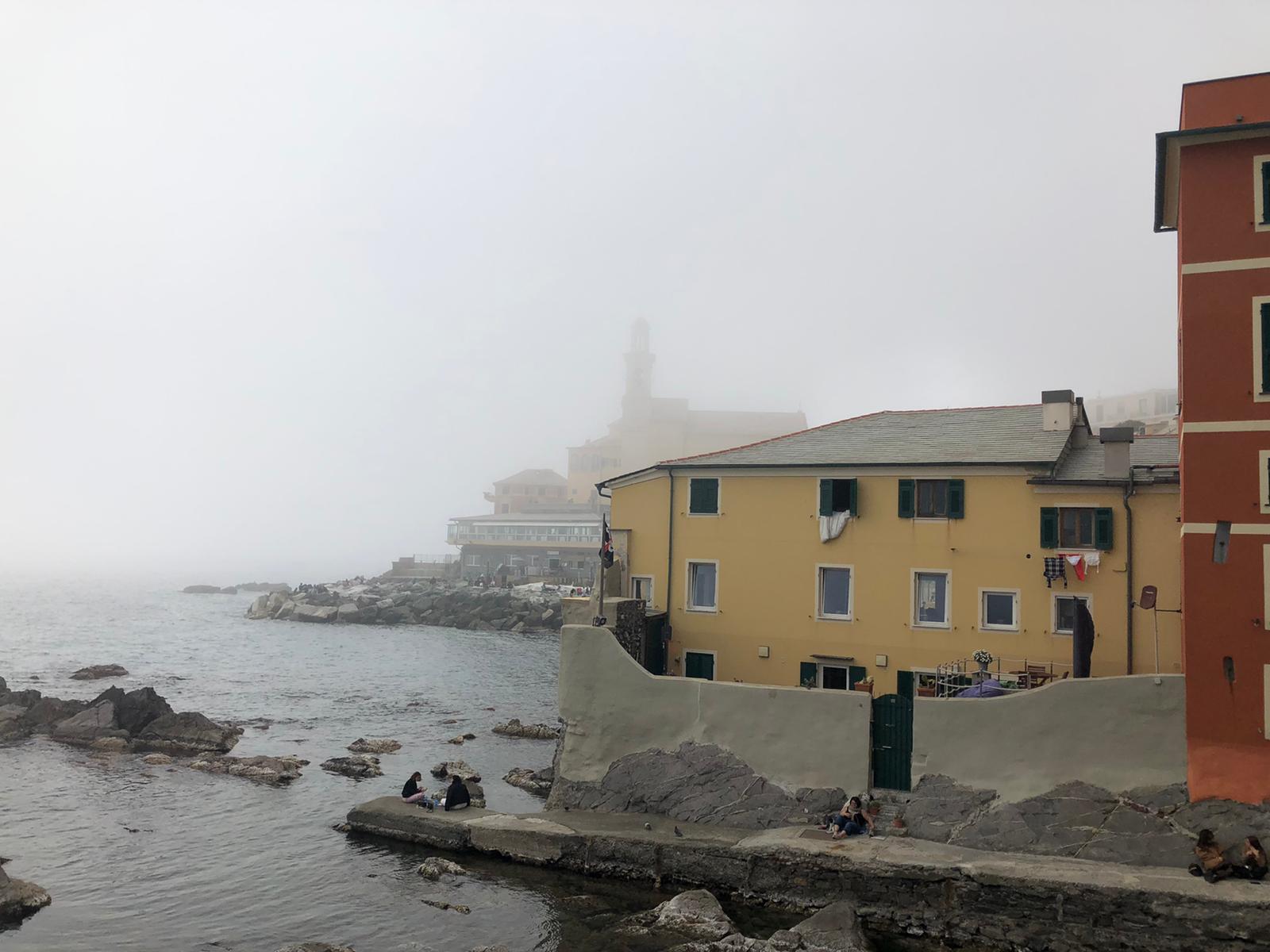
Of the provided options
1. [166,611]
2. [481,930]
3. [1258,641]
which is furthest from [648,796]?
[166,611]

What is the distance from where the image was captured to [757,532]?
28375 millimetres

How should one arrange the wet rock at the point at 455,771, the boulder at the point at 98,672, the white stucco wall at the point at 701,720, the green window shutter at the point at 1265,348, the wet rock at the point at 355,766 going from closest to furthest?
1. the green window shutter at the point at 1265,348
2. the white stucco wall at the point at 701,720
3. the wet rock at the point at 455,771
4. the wet rock at the point at 355,766
5. the boulder at the point at 98,672

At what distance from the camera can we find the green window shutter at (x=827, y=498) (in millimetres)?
27234

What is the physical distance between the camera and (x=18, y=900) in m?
20.8

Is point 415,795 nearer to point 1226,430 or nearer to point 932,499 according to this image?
point 932,499

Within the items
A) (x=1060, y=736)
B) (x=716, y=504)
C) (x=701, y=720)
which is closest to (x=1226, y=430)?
(x=1060, y=736)

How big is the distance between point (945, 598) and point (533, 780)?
1640cm

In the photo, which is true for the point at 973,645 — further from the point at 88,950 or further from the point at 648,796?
the point at 88,950

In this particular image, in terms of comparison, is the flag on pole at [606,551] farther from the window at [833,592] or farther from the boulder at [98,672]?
the boulder at [98,672]

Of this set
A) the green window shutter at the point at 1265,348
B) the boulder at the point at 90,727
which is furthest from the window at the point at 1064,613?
the boulder at the point at 90,727

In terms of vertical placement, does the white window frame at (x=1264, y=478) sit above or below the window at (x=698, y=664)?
above

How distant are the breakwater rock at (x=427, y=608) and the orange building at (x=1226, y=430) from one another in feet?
241

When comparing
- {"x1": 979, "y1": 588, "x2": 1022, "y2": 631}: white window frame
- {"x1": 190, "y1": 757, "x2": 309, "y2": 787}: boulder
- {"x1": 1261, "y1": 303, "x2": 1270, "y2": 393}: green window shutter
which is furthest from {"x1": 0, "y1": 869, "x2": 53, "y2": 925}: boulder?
{"x1": 1261, "y1": 303, "x2": 1270, "y2": 393}: green window shutter

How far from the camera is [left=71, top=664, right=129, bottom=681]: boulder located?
61.8 m
